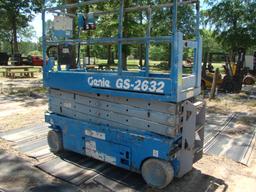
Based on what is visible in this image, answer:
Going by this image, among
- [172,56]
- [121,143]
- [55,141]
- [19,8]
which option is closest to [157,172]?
[121,143]

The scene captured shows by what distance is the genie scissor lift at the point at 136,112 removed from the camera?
4344mm

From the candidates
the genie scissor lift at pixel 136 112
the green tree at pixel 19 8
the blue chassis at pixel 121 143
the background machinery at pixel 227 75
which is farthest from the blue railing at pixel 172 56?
the green tree at pixel 19 8

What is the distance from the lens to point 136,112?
4664mm

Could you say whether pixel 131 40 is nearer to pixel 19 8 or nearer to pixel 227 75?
pixel 227 75

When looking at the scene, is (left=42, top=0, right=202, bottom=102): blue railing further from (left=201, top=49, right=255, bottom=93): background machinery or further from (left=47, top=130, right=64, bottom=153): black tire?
(left=201, top=49, right=255, bottom=93): background machinery

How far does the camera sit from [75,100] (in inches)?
214

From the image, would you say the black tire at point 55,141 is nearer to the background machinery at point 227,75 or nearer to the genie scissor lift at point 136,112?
the genie scissor lift at point 136,112

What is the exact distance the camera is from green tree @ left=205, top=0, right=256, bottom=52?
2641cm

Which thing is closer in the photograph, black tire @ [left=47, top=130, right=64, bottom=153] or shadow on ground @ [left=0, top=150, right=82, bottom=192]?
shadow on ground @ [left=0, top=150, right=82, bottom=192]

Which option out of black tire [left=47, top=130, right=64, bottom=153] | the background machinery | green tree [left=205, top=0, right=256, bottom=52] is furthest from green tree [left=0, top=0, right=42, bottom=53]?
black tire [left=47, top=130, right=64, bottom=153]

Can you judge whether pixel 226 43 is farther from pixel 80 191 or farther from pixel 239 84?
pixel 80 191

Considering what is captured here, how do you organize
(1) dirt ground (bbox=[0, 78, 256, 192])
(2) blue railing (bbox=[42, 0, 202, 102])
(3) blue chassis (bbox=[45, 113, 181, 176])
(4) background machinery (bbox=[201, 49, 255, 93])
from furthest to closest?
1. (4) background machinery (bbox=[201, 49, 255, 93])
2. (1) dirt ground (bbox=[0, 78, 256, 192])
3. (3) blue chassis (bbox=[45, 113, 181, 176])
4. (2) blue railing (bbox=[42, 0, 202, 102])

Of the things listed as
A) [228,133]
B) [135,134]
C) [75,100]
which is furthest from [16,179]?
[228,133]

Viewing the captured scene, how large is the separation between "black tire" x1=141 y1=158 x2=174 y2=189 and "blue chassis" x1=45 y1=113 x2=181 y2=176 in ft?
0.28
